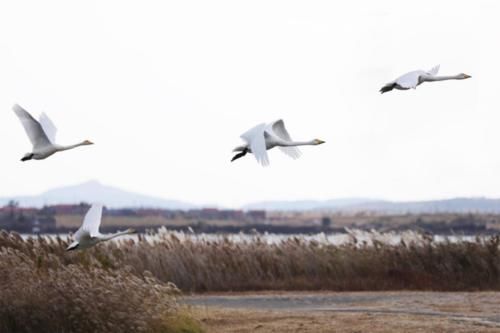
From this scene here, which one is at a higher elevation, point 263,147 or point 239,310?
point 263,147

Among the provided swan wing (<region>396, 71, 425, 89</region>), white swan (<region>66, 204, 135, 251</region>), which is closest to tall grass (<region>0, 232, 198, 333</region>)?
white swan (<region>66, 204, 135, 251</region>)

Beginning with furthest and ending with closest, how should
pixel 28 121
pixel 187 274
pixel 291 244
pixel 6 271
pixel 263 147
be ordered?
pixel 291 244 → pixel 187 274 → pixel 6 271 → pixel 28 121 → pixel 263 147

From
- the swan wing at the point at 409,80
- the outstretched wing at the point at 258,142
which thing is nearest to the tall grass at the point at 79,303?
the outstretched wing at the point at 258,142

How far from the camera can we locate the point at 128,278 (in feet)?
55.3

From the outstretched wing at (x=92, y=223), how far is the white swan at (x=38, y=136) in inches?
38.6

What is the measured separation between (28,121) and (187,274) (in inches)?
552

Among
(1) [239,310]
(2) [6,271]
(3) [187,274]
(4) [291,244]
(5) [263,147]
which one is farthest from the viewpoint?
(4) [291,244]

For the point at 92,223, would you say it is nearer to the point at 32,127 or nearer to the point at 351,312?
the point at 32,127

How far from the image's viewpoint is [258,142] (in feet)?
43.9

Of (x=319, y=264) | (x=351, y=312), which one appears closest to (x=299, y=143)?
(x=351, y=312)

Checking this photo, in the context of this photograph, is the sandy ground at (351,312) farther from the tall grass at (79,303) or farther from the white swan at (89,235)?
the white swan at (89,235)

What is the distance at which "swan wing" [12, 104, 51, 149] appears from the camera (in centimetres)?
1603

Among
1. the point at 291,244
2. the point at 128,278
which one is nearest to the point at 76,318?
the point at 128,278

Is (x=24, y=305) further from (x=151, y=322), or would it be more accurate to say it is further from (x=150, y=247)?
(x=150, y=247)
